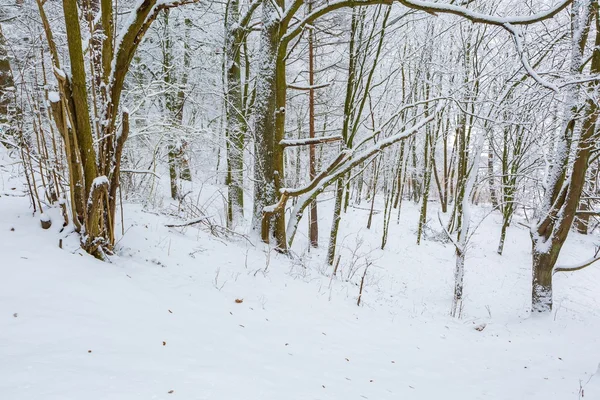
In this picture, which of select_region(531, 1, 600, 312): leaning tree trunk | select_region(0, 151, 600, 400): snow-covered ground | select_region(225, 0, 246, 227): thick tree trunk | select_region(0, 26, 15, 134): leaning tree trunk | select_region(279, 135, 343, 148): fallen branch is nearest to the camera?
select_region(0, 151, 600, 400): snow-covered ground

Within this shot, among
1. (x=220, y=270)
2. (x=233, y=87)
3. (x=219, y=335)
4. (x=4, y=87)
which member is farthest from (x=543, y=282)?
(x=4, y=87)

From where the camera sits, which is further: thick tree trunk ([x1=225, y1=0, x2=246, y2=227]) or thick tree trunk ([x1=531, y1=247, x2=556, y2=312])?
thick tree trunk ([x1=225, y1=0, x2=246, y2=227])

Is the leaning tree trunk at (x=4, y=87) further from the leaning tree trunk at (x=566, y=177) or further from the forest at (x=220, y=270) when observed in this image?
the leaning tree trunk at (x=566, y=177)

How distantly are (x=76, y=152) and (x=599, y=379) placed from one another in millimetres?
5231

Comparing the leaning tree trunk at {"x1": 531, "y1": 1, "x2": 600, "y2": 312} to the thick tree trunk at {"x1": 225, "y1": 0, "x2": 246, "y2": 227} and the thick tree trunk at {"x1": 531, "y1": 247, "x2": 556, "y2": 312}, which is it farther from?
the thick tree trunk at {"x1": 225, "y1": 0, "x2": 246, "y2": 227}

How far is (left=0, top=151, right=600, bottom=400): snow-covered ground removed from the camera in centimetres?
152

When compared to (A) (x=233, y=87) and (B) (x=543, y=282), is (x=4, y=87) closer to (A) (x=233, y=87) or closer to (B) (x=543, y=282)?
(A) (x=233, y=87)

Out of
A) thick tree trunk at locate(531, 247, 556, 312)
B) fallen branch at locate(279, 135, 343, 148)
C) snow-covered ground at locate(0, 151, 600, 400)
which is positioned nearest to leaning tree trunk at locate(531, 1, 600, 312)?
thick tree trunk at locate(531, 247, 556, 312)

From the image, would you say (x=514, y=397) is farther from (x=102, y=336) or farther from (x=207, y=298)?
(x=102, y=336)

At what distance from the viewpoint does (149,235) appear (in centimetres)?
374

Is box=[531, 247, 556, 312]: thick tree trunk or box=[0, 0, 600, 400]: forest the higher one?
box=[0, 0, 600, 400]: forest

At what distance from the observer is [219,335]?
2285 millimetres

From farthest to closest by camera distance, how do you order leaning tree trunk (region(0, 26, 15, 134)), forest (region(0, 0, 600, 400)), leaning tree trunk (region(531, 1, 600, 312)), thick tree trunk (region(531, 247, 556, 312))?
thick tree trunk (region(531, 247, 556, 312))
leaning tree trunk (region(531, 1, 600, 312))
leaning tree trunk (region(0, 26, 15, 134))
forest (region(0, 0, 600, 400))

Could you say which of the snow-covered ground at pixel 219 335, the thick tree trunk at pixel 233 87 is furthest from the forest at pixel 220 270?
the thick tree trunk at pixel 233 87
